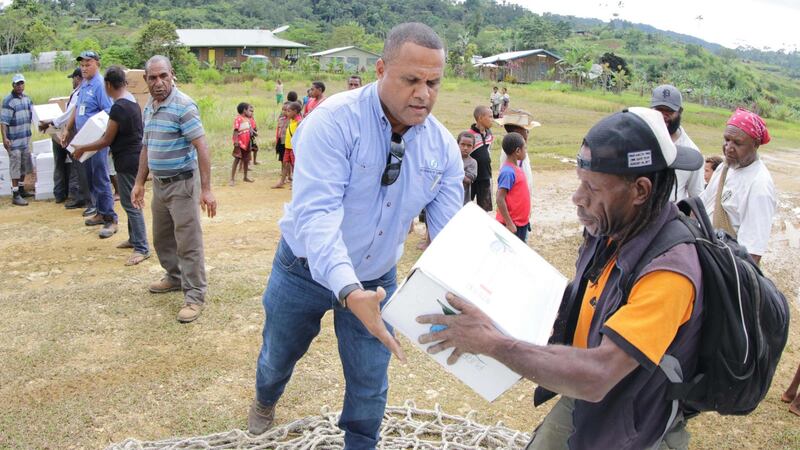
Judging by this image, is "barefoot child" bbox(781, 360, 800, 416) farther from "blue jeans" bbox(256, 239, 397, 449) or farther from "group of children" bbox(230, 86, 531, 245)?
"blue jeans" bbox(256, 239, 397, 449)

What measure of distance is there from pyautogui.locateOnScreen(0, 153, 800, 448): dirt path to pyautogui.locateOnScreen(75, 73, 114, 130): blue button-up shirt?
1420mm

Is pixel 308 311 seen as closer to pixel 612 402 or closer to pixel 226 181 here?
pixel 612 402

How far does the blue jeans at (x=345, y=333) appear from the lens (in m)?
2.88

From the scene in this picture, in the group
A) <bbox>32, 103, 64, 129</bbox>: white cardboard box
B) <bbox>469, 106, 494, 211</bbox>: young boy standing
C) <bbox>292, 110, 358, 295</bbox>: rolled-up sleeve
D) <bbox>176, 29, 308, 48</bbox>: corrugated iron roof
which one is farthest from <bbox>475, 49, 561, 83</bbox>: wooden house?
<bbox>292, 110, 358, 295</bbox>: rolled-up sleeve

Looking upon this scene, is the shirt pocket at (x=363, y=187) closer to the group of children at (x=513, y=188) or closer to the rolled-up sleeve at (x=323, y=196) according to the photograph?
the rolled-up sleeve at (x=323, y=196)

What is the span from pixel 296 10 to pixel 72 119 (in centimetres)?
10559

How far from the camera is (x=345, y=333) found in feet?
9.45

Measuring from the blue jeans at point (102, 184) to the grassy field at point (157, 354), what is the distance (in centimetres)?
33

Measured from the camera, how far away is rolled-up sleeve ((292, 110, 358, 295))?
7.09ft

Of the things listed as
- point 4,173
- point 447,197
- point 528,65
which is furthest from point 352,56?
point 447,197

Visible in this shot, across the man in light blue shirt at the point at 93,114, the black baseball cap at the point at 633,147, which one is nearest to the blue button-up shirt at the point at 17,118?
the man in light blue shirt at the point at 93,114

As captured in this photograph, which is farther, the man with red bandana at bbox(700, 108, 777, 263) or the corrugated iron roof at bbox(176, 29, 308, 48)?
the corrugated iron roof at bbox(176, 29, 308, 48)

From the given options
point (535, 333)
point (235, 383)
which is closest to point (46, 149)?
point (235, 383)

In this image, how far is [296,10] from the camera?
107 m
